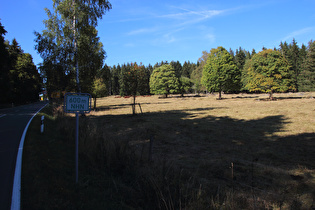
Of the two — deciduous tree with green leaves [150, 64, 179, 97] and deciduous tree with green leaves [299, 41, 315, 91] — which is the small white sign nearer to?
deciduous tree with green leaves [150, 64, 179, 97]

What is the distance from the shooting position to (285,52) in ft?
262

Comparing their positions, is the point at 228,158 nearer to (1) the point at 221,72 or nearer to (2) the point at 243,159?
(2) the point at 243,159

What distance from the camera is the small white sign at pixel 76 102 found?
14.7ft

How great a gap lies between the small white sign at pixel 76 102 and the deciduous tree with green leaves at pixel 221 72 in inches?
1619

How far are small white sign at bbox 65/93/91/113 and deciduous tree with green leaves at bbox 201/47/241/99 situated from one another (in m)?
41.1

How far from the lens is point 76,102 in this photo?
15.1 ft

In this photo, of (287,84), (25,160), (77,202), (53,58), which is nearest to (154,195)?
(77,202)

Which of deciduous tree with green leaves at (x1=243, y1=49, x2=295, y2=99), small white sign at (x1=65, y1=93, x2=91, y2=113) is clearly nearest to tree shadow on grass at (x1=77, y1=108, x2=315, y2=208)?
small white sign at (x1=65, y1=93, x2=91, y2=113)

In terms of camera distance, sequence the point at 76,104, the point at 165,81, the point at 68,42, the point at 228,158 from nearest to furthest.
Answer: the point at 76,104, the point at 228,158, the point at 68,42, the point at 165,81

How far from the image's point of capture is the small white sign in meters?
4.49

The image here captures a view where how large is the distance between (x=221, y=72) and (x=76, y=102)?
1658 inches

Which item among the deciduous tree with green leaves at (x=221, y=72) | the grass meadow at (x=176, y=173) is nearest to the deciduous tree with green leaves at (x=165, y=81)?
the deciduous tree with green leaves at (x=221, y=72)

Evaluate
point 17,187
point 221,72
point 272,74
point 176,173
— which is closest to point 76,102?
point 17,187

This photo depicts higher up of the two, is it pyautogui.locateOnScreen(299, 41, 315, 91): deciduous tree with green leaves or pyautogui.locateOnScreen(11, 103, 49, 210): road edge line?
pyautogui.locateOnScreen(299, 41, 315, 91): deciduous tree with green leaves
